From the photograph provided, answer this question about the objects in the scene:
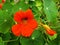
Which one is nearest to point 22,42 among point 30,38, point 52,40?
point 30,38

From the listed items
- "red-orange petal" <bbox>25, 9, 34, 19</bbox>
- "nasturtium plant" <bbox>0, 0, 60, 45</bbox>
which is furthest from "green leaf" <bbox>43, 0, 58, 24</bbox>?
"red-orange petal" <bbox>25, 9, 34, 19</bbox>

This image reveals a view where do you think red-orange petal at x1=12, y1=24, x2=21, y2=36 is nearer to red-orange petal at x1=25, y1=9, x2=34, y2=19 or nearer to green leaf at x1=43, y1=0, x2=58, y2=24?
red-orange petal at x1=25, y1=9, x2=34, y2=19

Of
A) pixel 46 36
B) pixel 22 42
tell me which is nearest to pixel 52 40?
pixel 46 36

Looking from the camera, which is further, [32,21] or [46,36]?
[46,36]

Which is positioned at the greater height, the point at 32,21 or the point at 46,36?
the point at 32,21

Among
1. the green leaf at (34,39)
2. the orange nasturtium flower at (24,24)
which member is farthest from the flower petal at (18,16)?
the green leaf at (34,39)

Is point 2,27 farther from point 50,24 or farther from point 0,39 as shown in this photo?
point 50,24

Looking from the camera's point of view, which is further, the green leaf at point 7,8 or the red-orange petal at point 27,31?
the green leaf at point 7,8

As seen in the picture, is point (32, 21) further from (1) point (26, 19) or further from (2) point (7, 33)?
(2) point (7, 33)

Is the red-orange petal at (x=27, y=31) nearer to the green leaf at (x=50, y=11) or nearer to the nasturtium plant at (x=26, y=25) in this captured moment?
the nasturtium plant at (x=26, y=25)
